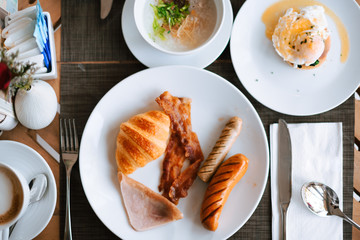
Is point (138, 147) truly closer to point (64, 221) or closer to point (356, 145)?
point (64, 221)

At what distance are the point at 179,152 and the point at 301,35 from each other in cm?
76

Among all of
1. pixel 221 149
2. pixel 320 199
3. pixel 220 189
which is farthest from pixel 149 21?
pixel 320 199

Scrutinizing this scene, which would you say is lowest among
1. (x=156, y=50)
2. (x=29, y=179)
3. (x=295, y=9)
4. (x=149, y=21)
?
(x=29, y=179)

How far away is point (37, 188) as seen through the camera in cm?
140

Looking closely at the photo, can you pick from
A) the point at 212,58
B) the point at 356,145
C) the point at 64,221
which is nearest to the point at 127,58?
the point at 212,58

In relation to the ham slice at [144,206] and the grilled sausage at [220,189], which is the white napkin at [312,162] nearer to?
the grilled sausage at [220,189]

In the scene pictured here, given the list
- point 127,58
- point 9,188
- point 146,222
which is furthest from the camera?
point 127,58

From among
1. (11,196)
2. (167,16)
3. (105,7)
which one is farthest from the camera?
(105,7)

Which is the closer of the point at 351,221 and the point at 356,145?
the point at 351,221

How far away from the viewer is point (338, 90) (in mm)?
1494

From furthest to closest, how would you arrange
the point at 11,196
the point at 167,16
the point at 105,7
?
1. the point at 105,7
2. the point at 167,16
3. the point at 11,196

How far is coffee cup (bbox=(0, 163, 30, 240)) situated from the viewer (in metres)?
1.30

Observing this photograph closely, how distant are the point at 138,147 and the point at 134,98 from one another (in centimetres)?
23

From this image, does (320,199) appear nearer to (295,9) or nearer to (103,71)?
(295,9)
